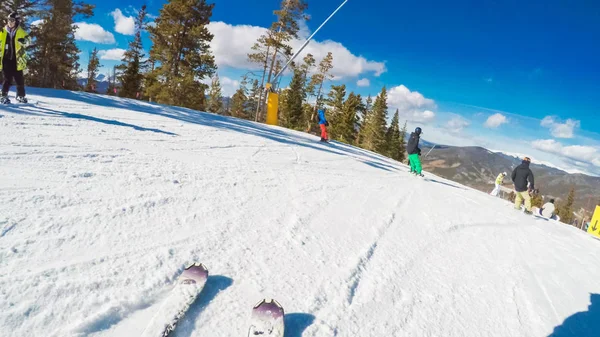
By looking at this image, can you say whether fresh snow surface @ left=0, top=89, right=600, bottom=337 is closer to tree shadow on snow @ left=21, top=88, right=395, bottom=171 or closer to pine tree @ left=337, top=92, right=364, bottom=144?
tree shadow on snow @ left=21, top=88, right=395, bottom=171

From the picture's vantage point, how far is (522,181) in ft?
32.1

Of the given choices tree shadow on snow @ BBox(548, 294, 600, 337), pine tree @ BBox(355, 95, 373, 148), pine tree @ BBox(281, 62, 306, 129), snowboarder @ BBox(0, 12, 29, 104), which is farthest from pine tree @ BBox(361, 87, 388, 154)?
tree shadow on snow @ BBox(548, 294, 600, 337)

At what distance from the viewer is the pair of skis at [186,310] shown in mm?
1853

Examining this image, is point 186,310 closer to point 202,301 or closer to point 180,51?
point 202,301

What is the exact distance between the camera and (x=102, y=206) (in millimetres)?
3096

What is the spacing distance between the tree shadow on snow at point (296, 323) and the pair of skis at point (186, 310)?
0.14 meters

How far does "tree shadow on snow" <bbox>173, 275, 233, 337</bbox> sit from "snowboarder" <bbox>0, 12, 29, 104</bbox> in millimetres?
7482

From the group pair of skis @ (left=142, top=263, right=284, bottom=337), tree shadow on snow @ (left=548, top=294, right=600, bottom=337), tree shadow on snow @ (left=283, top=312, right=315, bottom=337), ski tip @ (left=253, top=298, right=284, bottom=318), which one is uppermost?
ski tip @ (left=253, top=298, right=284, bottom=318)

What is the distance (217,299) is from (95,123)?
626 cm

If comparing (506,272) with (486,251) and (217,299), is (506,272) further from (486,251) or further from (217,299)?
(217,299)

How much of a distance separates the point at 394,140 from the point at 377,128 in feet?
36.7

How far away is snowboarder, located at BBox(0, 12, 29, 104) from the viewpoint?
Answer: 261 inches

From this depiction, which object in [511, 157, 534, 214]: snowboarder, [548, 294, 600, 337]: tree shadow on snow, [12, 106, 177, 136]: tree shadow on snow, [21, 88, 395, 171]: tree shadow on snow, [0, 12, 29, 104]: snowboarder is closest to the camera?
[548, 294, 600, 337]: tree shadow on snow

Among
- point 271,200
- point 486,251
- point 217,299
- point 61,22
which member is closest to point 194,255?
point 217,299
